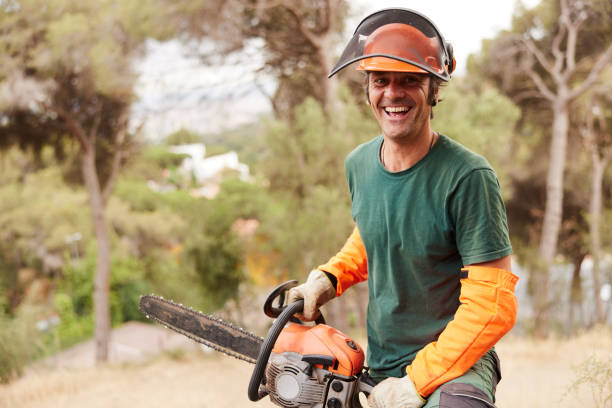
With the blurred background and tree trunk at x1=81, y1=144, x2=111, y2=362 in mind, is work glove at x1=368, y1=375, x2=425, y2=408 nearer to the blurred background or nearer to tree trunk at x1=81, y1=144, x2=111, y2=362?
the blurred background

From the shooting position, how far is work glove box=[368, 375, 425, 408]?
1.27 m

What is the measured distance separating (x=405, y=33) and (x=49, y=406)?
233 inches

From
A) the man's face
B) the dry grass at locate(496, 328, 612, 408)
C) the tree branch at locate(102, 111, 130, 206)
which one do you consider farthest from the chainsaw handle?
the tree branch at locate(102, 111, 130, 206)

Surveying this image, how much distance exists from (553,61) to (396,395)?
12.5m

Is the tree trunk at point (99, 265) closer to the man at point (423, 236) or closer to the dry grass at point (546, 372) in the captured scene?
the dry grass at point (546, 372)

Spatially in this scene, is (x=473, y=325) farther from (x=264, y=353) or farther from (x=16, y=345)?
(x=16, y=345)

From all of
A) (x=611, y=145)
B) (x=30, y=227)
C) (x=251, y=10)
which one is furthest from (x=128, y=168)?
(x=611, y=145)

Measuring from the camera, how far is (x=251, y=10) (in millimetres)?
9680

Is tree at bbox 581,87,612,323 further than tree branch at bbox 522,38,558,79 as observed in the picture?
Yes

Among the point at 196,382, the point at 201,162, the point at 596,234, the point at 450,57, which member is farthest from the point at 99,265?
the point at 201,162

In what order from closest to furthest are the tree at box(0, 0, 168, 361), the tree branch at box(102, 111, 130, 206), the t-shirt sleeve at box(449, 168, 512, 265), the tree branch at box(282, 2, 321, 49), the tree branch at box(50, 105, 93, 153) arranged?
the t-shirt sleeve at box(449, 168, 512, 265)
the tree branch at box(282, 2, 321, 49)
the tree at box(0, 0, 168, 361)
the tree branch at box(50, 105, 93, 153)
the tree branch at box(102, 111, 130, 206)

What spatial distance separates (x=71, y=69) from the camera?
996cm

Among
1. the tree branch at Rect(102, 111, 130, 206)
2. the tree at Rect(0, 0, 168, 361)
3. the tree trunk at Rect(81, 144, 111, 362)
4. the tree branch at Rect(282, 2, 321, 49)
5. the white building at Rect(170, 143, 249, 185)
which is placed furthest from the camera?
the white building at Rect(170, 143, 249, 185)

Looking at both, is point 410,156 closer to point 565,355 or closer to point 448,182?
point 448,182
